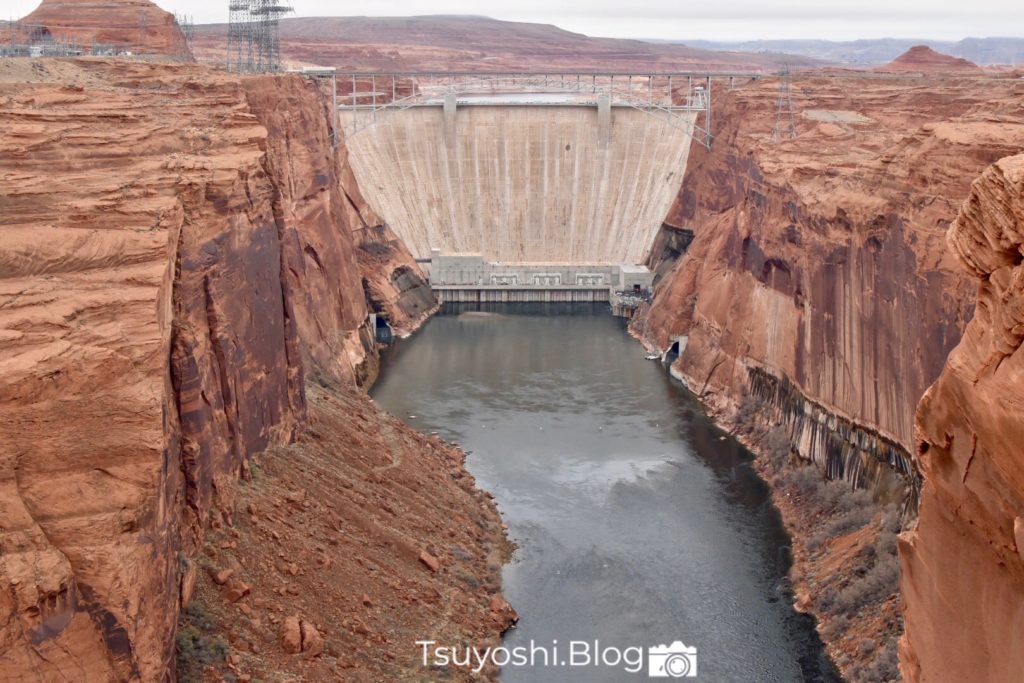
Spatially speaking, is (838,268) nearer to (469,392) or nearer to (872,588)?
(872,588)

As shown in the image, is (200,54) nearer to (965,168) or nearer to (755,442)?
(755,442)

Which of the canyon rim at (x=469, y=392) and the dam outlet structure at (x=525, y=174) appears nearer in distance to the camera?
the canyon rim at (x=469, y=392)

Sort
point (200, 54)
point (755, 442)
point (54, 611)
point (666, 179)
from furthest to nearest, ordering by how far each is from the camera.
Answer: point (200, 54) → point (666, 179) → point (755, 442) → point (54, 611)

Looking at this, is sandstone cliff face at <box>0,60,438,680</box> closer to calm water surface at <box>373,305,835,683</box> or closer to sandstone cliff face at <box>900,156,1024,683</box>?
calm water surface at <box>373,305,835,683</box>

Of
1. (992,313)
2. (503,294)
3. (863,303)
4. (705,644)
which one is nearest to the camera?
(992,313)

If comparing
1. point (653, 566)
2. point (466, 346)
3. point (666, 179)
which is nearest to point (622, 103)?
point (666, 179)

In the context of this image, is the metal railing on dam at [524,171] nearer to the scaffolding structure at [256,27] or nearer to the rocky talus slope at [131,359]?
the scaffolding structure at [256,27]

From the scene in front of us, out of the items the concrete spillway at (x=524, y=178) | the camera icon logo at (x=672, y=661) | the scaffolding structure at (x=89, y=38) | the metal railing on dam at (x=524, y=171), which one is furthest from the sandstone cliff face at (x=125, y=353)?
the metal railing on dam at (x=524, y=171)
